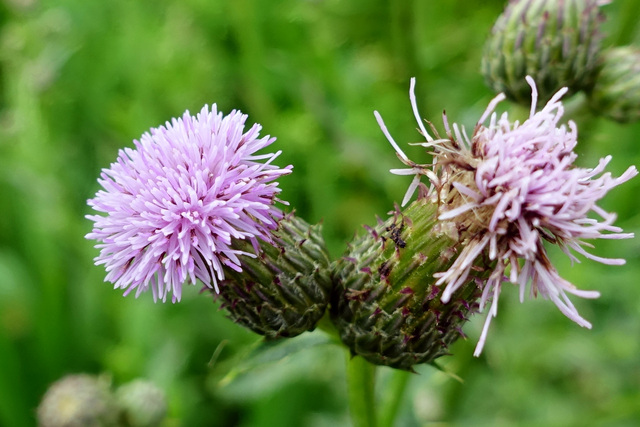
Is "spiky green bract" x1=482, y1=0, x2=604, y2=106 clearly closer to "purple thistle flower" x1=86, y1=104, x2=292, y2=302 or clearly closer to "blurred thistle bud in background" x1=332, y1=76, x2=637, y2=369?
"blurred thistle bud in background" x1=332, y1=76, x2=637, y2=369

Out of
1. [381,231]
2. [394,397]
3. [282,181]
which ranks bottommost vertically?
[394,397]

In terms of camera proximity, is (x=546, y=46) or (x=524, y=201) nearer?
(x=524, y=201)

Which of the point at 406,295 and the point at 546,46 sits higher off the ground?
the point at 546,46

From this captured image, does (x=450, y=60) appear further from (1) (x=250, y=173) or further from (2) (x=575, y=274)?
(1) (x=250, y=173)

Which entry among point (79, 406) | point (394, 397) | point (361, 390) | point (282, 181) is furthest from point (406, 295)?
point (282, 181)

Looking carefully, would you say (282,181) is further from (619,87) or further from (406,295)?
(406,295)

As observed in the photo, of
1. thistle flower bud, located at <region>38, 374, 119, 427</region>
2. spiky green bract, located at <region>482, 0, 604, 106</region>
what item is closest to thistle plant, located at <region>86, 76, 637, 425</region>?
spiky green bract, located at <region>482, 0, 604, 106</region>

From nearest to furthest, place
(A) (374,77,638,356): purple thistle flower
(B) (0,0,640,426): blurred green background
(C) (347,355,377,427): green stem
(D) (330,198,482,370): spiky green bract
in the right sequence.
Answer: (A) (374,77,638,356): purple thistle flower → (D) (330,198,482,370): spiky green bract → (C) (347,355,377,427): green stem → (B) (0,0,640,426): blurred green background
